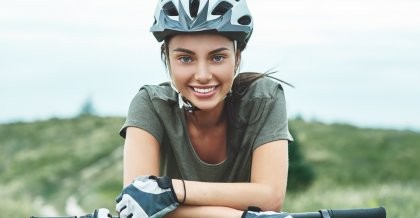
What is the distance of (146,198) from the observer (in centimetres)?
446

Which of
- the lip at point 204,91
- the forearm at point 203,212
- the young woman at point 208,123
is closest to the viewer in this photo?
the forearm at point 203,212

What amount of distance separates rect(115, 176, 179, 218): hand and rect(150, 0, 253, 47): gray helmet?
903 mm

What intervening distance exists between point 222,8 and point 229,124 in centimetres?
68

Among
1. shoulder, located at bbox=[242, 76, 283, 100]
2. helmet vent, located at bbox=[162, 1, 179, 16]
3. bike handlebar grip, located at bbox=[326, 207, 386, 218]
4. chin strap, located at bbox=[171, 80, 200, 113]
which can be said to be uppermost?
helmet vent, located at bbox=[162, 1, 179, 16]

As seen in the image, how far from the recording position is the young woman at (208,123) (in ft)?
15.6

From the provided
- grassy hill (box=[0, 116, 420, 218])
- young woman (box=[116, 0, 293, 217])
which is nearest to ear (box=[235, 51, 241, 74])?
young woman (box=[116, 0, 293, 217])

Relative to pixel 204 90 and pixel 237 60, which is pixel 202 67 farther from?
pixel 237 60

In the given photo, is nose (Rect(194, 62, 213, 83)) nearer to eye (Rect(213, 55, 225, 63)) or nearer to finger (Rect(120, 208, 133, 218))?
eye (Rect(213, 55, 225, 63))

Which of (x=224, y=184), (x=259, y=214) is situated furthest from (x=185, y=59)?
(x=259, y=214)

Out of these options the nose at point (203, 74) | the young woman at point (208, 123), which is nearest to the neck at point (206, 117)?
the young woman at point (208, 123)

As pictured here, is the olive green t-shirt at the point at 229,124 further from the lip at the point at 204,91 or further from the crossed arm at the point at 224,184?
the lip at the point at 204,91

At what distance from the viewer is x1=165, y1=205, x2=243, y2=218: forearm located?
15.1 ft

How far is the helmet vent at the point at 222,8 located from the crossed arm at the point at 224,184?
0.80m

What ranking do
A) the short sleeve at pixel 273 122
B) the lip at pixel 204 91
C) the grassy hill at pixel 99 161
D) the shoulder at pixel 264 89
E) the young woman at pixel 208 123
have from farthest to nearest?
the grassy hill at pixel 99 161
the shoulder at pixel 264 89
the short sleeve at pixel 273 122
the lip at pixel 204 91
the young woman at pixel 208 123
